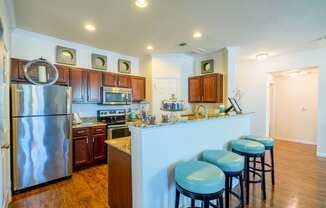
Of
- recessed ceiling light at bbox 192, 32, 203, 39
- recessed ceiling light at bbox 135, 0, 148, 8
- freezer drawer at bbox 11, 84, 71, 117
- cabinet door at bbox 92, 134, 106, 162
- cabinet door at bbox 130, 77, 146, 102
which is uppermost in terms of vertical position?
recessed ceiling light at bbox 192, 32, 203, 39

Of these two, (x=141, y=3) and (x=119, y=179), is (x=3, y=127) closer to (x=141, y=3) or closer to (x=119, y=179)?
(x=119, y=179)

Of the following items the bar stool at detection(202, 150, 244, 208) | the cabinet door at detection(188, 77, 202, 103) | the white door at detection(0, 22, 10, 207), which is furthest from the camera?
the cabinet door at detection(188, 77, 202, 103)

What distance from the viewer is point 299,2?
2.29 metres

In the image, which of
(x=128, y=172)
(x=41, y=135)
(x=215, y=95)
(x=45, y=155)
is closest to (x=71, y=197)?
(x=45, y=155)

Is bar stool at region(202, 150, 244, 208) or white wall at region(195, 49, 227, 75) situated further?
white wall at region(195, 49, 227, 75)

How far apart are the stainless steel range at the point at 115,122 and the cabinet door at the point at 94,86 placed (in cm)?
45

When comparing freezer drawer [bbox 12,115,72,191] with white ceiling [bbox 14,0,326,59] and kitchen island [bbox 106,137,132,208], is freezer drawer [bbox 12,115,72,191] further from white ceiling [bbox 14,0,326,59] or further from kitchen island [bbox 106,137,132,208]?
white ceiling [bbox 14,0,326,59]

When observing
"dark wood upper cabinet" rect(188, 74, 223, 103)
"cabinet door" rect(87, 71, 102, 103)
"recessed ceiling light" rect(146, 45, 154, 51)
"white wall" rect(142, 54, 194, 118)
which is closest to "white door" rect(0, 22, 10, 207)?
"cabinet door" rect(87, 71, 102, 103)

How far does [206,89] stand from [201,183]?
3.43 m

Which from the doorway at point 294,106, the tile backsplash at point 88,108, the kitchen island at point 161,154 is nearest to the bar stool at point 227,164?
the kitchen island at point 161,154

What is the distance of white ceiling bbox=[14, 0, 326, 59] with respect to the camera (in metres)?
2.34

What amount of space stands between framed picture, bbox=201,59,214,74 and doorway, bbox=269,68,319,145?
226cm

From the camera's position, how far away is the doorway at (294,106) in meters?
5.37

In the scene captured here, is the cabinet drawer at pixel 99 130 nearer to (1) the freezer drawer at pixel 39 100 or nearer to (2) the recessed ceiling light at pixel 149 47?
(1) the freezer drawer at pixel 39 100
